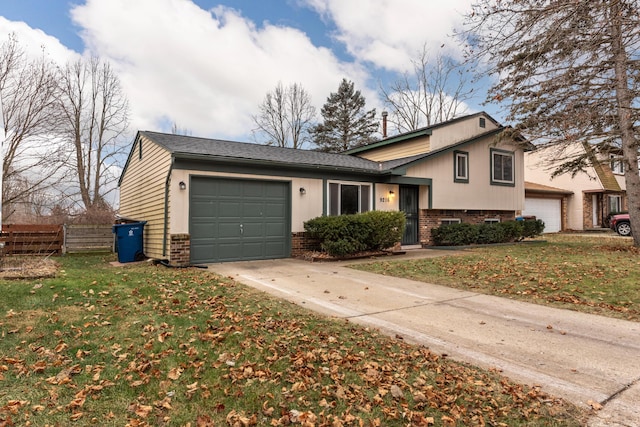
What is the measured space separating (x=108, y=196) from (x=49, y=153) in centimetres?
503

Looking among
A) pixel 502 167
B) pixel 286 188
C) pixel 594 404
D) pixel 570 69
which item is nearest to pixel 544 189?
pixel 502 167

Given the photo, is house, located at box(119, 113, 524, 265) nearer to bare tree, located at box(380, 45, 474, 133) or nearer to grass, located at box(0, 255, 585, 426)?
grass, located at box(0, 255, 585, 426)

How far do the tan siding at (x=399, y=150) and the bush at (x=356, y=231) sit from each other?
4.58m

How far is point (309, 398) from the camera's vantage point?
2.76 m

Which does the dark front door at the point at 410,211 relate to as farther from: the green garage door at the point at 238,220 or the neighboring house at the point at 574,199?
the neighboring house at the point at 574,199

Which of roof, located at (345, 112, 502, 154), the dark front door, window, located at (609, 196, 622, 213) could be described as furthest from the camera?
window, located at (609, 196, 622, 213)

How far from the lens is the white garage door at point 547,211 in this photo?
21.9 m

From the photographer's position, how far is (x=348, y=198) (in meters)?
12.1

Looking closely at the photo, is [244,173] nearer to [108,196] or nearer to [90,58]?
[108,196]

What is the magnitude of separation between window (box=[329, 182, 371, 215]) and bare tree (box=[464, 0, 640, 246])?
4.89m

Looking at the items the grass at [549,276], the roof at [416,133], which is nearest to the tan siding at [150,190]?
the grass at [549,276]

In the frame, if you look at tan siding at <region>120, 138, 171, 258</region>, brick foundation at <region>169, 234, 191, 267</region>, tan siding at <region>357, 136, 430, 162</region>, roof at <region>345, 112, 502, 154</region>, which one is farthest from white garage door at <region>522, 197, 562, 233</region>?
tan siding at <region>120, 138, 171, 258</region>

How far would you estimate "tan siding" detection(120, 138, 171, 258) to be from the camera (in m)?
9.86

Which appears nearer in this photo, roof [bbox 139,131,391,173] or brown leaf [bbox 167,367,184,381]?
brown leaf [bbox 167,367,184,381]
